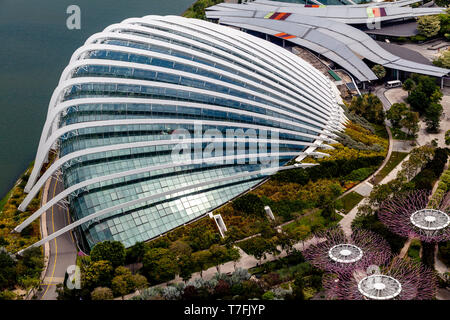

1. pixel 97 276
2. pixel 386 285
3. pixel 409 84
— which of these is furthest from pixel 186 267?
pixel 409 84

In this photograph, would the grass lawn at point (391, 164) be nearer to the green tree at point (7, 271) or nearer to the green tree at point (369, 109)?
the green tree at point (369, 109)

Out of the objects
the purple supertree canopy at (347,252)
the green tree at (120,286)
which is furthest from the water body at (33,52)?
the purple supertree canopy at (347,252)

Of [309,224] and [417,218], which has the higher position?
[417,218]

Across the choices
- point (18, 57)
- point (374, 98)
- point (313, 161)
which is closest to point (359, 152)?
point (313, 161)

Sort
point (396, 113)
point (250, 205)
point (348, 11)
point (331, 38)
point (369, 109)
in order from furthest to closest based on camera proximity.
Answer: point (348, 11)
point (331, 38)
point (369, 109)
point (396, 113)
point (250, 205)

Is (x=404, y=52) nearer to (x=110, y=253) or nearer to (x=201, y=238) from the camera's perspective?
(x=201, y=238)

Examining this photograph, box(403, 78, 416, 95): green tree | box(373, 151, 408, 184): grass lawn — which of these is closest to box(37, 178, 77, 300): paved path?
box(373, 151, 408, 184): grass lawn
